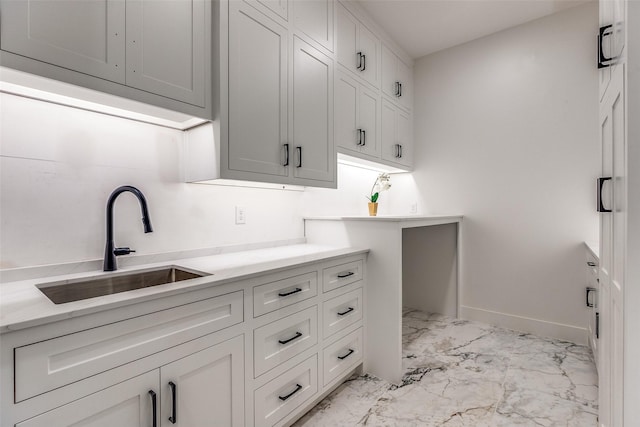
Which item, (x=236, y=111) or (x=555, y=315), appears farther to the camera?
(x=555, y=315)

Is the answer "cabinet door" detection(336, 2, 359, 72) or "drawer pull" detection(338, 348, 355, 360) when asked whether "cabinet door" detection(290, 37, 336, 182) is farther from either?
"drawer pull" detection(338, 348, 355, 360)

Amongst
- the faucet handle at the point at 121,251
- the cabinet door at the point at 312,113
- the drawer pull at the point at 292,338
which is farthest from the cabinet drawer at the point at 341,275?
the faucet handle at the point at 121,251

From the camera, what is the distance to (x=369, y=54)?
2660mm

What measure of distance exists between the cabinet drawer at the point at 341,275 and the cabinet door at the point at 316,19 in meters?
1.47

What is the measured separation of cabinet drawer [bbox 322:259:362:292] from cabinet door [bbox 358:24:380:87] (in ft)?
5.18

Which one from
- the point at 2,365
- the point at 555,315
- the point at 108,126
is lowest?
the point at 555,315

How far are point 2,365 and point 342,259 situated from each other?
1444mm

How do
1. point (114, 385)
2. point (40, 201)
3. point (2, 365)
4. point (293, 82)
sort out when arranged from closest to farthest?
point (2, 365) → point (114, 385) → point (40, 201) → point (293, 82)

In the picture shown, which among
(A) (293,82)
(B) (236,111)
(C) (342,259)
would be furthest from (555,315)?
(B) (236,111)

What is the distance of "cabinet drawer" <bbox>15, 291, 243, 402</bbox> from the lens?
802 mm

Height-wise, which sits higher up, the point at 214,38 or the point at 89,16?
the point at 214,38

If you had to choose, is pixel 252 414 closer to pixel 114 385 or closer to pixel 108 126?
pixel 114 385

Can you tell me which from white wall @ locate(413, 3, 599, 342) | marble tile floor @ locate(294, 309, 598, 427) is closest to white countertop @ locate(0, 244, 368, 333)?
marble tile floor @ locate(294, 309, 598, 427)

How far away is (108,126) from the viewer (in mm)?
1474
